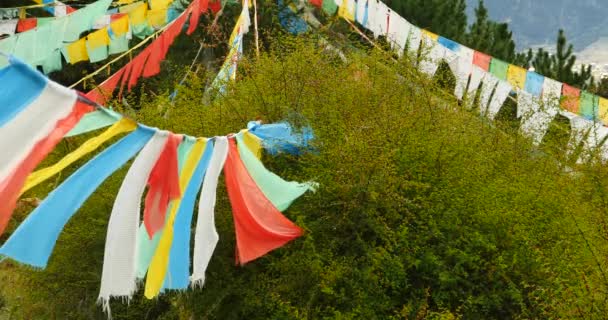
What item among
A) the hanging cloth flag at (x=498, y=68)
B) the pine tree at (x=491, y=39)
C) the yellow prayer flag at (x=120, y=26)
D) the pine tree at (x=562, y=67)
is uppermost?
the yellow prayer flag at (x=120, y=26)

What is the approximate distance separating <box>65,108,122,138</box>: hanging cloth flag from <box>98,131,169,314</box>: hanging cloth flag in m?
0.26

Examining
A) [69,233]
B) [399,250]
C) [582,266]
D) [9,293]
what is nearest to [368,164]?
[399,250]

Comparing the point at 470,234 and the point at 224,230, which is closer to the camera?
the point at 470,234

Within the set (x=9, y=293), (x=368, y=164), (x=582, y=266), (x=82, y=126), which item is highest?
(x=82, y=126)

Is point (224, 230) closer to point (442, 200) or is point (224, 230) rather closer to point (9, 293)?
point (442, 200)

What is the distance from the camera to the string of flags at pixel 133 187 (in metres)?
3.60

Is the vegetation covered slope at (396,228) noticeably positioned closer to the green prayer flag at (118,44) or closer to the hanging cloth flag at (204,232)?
the hanging cloth flag at (204,232)

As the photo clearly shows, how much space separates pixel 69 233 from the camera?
565cm

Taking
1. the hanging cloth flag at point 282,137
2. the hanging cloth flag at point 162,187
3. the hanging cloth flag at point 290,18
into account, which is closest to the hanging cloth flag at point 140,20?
the hanging cloth flag at point 290,18

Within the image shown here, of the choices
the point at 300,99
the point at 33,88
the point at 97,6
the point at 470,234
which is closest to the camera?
the point at 33,88

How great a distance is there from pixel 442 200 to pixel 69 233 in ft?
8.66

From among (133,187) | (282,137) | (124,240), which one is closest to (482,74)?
(282,137)

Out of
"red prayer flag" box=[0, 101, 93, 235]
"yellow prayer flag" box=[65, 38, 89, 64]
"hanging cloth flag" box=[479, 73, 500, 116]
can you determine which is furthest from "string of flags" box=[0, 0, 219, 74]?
"red prayer flag" box=[0, 101, 93, 235]

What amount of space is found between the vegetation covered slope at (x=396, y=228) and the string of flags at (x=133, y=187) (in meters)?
0.34
